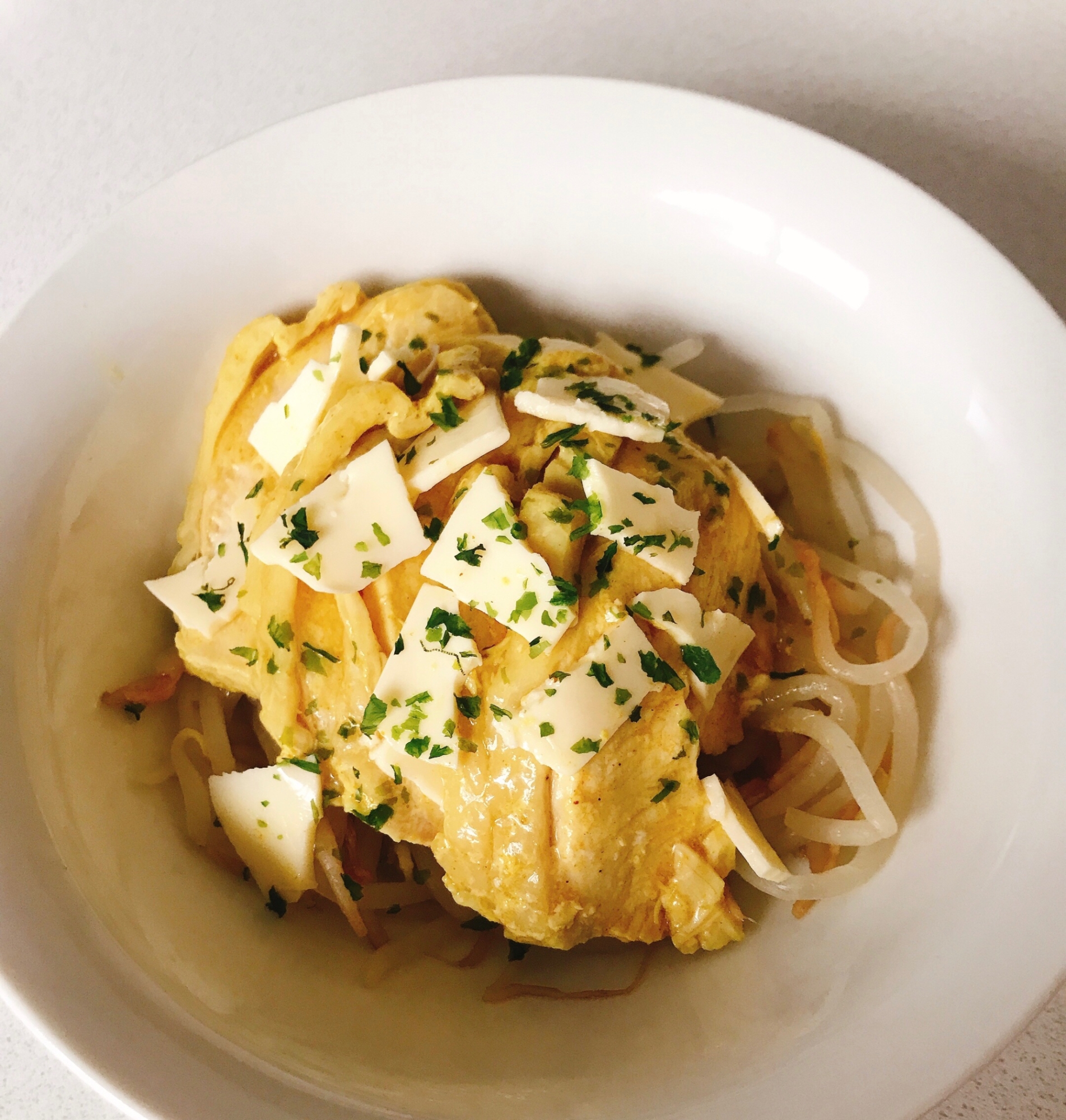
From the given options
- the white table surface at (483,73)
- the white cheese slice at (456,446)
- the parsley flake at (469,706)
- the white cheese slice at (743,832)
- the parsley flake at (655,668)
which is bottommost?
the parsley flake at (469,706)

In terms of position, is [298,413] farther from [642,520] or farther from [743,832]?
[743,832]

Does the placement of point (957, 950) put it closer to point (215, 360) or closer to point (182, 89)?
point (215, 360)

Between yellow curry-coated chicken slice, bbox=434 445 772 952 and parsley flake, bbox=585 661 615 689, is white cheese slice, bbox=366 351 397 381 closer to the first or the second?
yellow curry-coated chicken slice, bbox=434 445 772 952

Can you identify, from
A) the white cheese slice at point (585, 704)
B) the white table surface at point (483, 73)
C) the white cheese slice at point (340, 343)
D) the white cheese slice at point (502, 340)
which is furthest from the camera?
the white table surface at point (483, 73)

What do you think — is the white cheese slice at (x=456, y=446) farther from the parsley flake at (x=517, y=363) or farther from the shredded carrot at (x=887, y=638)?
the shredded carrot at (x=887, y=638)

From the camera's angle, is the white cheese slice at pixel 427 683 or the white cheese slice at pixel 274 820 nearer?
the white cheese slice at pixel 427 683

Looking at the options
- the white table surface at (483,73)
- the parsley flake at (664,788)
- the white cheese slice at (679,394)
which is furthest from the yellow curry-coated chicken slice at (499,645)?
the white table surface at (483,73)
